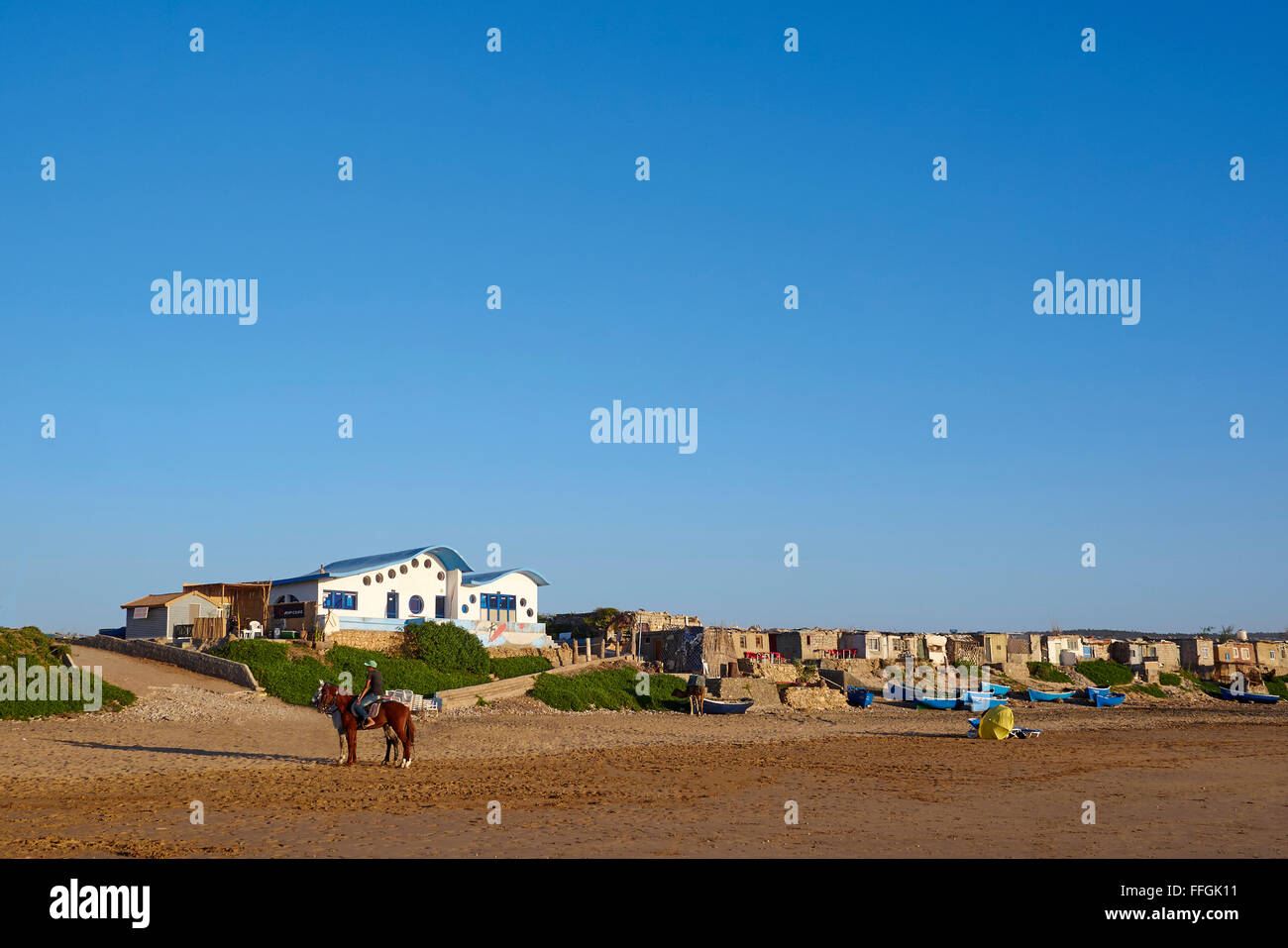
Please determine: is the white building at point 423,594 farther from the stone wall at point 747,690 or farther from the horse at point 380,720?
the horse at point 380,720

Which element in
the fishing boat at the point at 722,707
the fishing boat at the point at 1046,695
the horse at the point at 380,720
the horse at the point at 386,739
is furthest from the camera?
the fishing boat at the point at 1046,695

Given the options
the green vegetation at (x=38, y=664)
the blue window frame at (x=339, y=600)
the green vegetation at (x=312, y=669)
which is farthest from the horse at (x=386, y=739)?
the blue window frame at (x=339, y=600)

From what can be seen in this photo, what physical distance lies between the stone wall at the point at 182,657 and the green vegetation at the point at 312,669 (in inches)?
24.4

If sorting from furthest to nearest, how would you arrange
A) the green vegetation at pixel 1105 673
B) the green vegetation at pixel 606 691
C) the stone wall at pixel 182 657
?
the green vegetation at pixel 1105 673 → the green vegetation at pixel 606 691 → the stone wall at pixel 182 657

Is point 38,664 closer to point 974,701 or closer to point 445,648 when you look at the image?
point 445,648

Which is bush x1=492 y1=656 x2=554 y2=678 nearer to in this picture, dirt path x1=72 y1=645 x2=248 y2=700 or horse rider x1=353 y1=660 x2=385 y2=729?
dirt path x1=72 y1=645 x2=248 y2=700

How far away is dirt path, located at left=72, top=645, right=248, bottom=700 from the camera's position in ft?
116

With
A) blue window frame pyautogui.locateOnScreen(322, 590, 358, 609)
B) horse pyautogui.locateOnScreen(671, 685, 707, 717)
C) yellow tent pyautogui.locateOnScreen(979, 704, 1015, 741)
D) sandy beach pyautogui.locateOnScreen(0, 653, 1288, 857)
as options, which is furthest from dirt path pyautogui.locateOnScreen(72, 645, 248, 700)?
yellow tent pyautogui.locateOnScreen(979, 704, 1015, 741)

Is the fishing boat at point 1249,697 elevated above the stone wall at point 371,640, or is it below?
below

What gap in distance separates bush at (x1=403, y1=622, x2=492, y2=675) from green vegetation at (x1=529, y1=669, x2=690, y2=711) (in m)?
3.67

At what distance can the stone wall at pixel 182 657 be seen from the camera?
38.1 meters

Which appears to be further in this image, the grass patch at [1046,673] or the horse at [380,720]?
the grass patch at [1046,673]

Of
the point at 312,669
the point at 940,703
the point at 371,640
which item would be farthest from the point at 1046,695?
the point at 312,669
